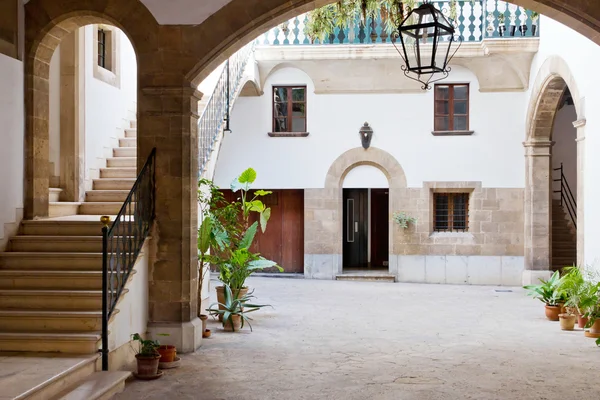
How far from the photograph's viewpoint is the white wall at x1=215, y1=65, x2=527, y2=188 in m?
14.1

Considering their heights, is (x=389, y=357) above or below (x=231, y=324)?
below

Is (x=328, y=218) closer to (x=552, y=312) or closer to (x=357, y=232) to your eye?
(x=357, y=232)

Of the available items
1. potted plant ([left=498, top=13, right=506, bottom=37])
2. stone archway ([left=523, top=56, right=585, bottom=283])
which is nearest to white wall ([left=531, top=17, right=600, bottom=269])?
stone archway ([left=523, top=56, right=585, bottom=283])

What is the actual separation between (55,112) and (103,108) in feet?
2.98

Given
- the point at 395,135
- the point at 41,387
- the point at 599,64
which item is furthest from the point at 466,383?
the point at 395,135

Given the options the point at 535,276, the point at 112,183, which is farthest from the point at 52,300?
the point at 535,276

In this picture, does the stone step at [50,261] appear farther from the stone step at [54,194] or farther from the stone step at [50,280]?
the stone step at [54,194]

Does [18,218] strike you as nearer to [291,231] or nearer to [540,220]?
[291,231]

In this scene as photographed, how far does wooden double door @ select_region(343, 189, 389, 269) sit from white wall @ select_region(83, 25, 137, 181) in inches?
269

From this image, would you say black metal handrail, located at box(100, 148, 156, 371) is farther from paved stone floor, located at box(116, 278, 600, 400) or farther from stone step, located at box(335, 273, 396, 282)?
stone step, located at box(335, 273, 396, 282)

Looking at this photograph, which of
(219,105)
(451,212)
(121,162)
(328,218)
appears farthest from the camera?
(328,218)

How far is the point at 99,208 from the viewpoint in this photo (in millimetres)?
8312

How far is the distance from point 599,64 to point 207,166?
5.56m

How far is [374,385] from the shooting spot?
584 centimetres
